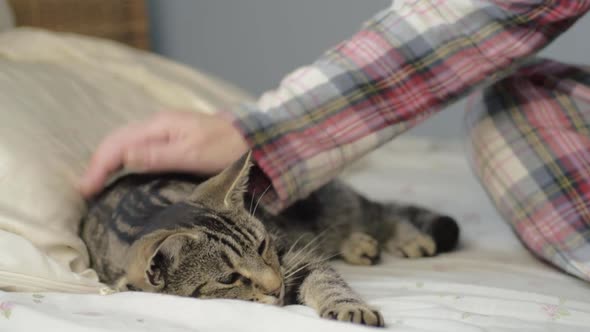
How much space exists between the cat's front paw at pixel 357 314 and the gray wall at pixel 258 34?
1.95m

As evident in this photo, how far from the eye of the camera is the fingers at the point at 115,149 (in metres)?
1.04

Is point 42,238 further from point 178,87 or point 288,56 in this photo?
point 288,56

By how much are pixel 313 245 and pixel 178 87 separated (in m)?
0.67

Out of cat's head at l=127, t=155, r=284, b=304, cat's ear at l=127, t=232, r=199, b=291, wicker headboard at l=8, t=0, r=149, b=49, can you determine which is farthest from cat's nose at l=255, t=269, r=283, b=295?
wicker headboard at l=8, t=0, r=149, b=49

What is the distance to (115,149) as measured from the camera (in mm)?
1062

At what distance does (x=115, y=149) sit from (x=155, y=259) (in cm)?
26

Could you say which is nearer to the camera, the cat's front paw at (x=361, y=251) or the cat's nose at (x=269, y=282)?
the cat's nose at (x=269, y=282)

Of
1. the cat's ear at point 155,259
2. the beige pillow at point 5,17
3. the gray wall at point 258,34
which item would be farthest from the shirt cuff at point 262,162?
the gray wall at point 258,34

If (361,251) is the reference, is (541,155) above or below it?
above

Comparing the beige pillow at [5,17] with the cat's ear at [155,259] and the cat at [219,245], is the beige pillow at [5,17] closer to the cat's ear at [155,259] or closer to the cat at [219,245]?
the cat at [219,245]

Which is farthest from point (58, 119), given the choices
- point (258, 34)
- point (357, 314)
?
point (258, 34)

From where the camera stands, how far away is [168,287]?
908 mm

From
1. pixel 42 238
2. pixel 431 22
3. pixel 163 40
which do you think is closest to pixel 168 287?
pixel 42 238

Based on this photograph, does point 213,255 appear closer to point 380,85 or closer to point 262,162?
point 262,162
